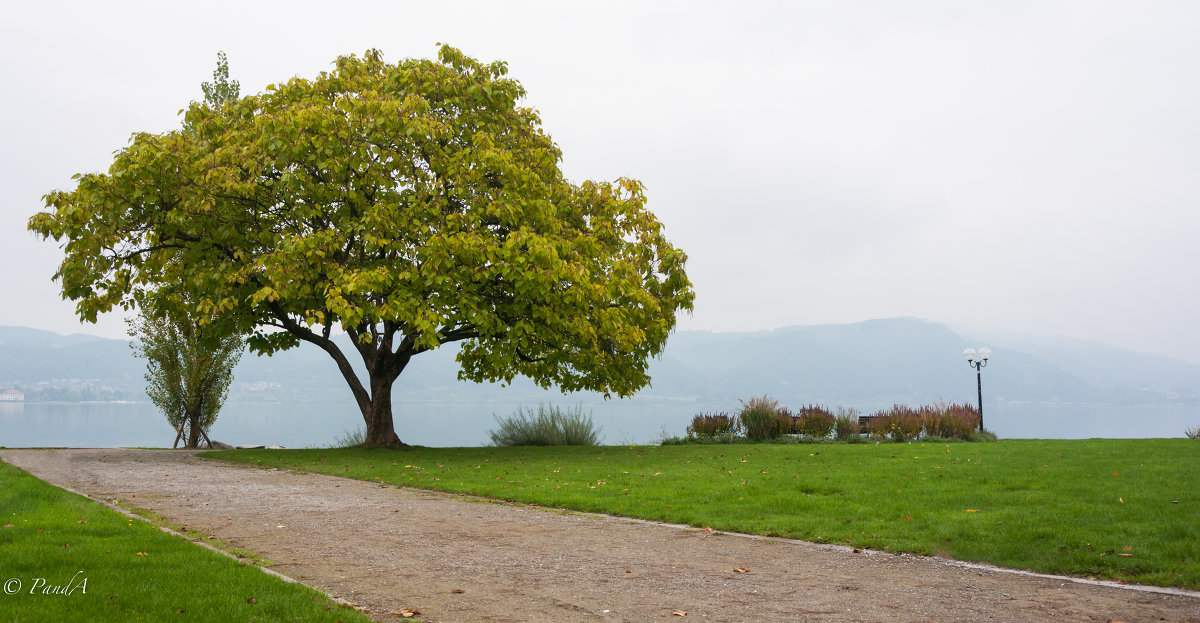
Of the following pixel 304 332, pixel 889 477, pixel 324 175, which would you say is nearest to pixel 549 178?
pixel 324 175

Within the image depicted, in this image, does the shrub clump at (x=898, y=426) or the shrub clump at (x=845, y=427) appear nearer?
the shrub clump at (x=845, y=427)

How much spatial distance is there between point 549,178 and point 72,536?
49.5 ft

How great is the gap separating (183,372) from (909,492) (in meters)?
22.5

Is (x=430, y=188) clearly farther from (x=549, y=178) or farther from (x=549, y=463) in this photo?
(x=549, y=463)

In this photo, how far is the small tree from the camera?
82.5 ft

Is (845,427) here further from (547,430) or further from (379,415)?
(379,415)

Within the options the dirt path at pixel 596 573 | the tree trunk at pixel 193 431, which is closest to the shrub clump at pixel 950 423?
the dirt path at pixel 596 573

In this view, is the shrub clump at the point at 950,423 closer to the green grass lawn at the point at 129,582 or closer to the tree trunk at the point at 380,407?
the tree trunk at the point at 380,407

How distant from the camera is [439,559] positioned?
719 centimetres

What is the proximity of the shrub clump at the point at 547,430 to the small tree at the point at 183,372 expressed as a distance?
888 cm

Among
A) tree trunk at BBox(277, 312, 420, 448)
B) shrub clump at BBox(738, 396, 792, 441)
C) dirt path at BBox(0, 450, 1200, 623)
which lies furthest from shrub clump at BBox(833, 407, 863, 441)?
dirt path at BBox(0, 450, 1200, 623)

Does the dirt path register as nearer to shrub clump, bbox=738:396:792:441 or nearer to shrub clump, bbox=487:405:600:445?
shrub clump, bbox=487:405:600:445

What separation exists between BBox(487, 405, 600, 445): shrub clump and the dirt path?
13.3 meters

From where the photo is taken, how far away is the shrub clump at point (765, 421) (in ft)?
81.4
